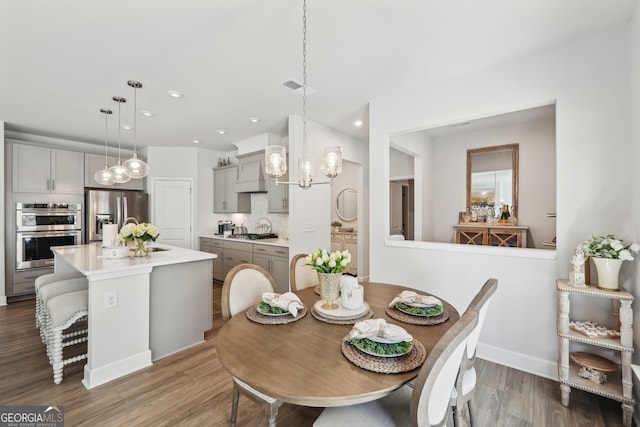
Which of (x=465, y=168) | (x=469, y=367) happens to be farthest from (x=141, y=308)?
(x=465, y=168)

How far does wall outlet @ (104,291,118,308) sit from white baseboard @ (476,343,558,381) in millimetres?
3147

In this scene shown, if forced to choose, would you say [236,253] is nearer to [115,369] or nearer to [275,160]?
[115,369]

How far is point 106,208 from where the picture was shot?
192 inches

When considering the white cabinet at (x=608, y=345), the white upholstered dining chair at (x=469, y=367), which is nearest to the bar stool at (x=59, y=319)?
the white upholstered dining chair at (x=469, y=367)

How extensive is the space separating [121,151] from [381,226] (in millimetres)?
5237

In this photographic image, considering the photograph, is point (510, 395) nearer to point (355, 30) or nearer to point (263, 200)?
point (355, 30)

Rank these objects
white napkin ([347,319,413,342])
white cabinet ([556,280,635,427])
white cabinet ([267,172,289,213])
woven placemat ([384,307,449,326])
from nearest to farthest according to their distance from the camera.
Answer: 1. white napkin ([347,319,413,342])
2. woven placemat ([384,307,449,326])
3. white cabinet ([556,280,635,427])
4. white cabinet ([267,172,289,213])

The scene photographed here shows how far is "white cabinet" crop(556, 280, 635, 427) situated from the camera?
68.3 inches

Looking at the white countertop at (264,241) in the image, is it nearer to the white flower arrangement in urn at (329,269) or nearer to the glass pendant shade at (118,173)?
the glass pendant shade at (118,173)

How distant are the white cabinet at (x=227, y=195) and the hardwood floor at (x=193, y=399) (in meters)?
3.17

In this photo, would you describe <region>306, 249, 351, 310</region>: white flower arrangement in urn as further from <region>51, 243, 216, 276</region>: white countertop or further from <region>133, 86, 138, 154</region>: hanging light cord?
<region>133, 86, 138, 154</region>: hanging light cord

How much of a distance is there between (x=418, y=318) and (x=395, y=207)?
4661mm

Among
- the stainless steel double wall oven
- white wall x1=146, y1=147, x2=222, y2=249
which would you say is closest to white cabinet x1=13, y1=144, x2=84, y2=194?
the stainless steel double wall oven

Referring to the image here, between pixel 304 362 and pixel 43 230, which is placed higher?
pixel 43 230
